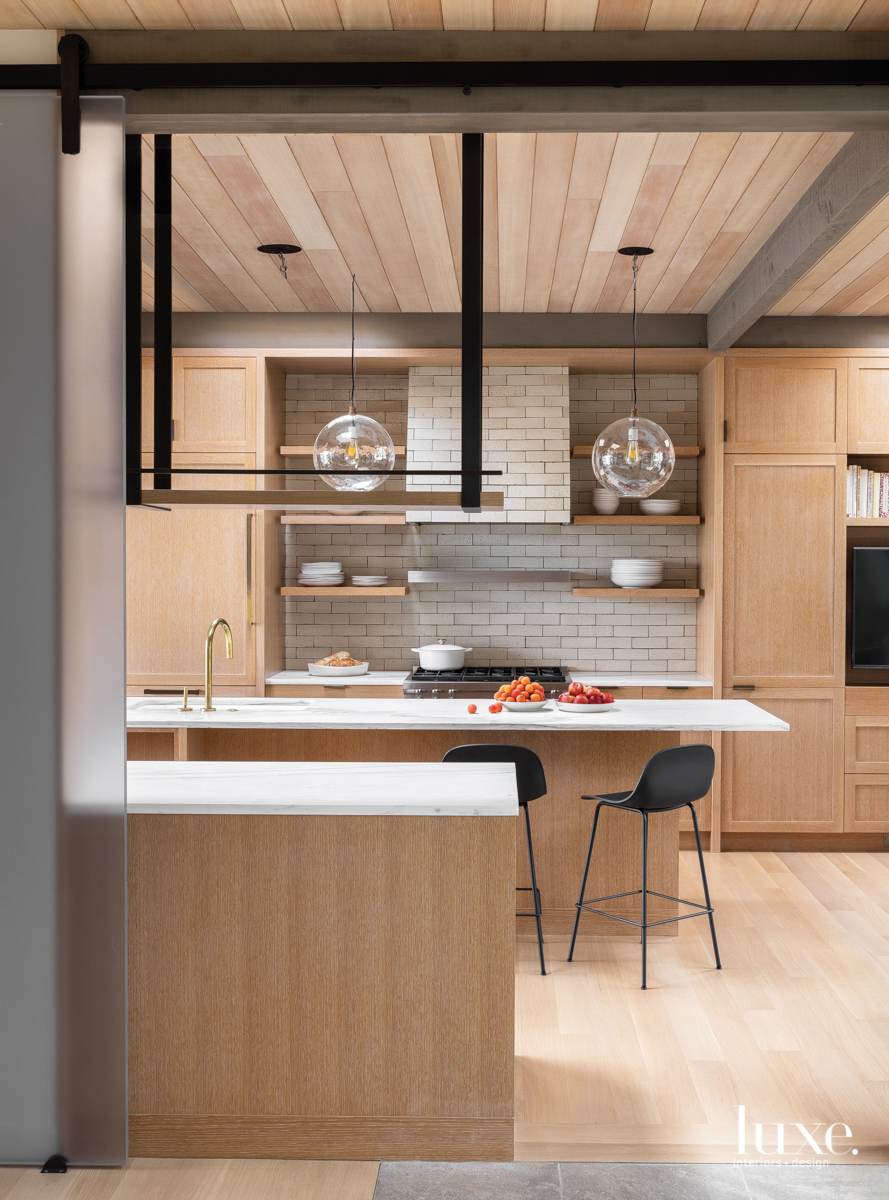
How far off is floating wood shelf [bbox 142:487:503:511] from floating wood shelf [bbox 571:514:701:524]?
9.49 ft

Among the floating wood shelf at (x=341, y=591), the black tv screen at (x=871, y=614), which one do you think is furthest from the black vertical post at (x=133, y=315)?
the black tv screen at (x=871, y=614)

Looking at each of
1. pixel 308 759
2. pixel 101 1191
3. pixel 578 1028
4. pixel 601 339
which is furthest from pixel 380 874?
pixel 601 339

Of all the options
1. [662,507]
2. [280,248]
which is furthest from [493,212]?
[662,507]

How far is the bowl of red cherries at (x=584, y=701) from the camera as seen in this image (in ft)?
12.8

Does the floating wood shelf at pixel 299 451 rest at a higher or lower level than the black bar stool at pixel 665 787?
higher

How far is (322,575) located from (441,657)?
85 cm

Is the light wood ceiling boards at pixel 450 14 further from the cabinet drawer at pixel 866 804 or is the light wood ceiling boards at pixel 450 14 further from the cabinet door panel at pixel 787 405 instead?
the cabinet drawer at pixel 866 804

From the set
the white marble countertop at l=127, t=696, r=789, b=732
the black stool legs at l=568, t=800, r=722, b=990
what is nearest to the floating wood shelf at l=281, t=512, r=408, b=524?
the white marble countertop at l=127, t=696, r=789, b=732

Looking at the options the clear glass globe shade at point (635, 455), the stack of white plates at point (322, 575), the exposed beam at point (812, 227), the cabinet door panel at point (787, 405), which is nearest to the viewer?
the exposed beam at point (812, 227)

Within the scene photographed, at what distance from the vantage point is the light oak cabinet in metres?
5.32

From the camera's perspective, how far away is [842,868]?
16.5 feet

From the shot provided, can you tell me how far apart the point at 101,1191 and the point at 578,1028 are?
1528 mm

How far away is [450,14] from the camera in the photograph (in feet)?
7.66

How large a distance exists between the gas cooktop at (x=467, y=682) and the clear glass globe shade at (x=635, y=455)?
5.16ft
